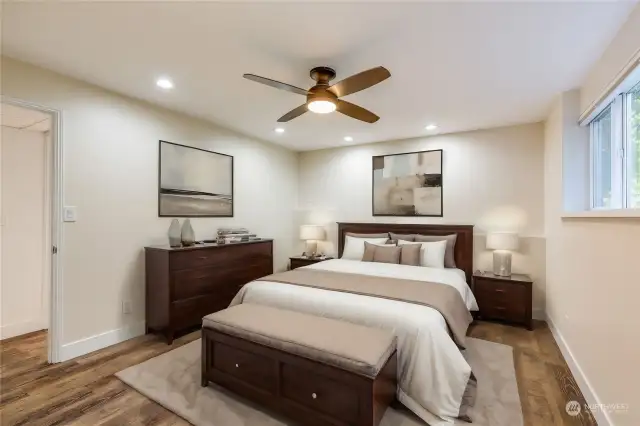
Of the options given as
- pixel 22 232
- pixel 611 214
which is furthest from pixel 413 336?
pixel 22 232

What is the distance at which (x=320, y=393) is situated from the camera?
68.1 inches

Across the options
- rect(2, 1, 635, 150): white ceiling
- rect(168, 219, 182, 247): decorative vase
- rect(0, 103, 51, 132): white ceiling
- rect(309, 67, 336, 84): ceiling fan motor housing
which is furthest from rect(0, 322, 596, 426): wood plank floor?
rect(309, 67, 336, 84): ceiling fan motor housing

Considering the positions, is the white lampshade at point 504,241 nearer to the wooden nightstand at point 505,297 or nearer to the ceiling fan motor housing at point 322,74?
the wooden nightstand at point 505,297

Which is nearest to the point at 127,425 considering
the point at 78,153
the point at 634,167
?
the point at 78,153

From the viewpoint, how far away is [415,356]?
1.94 m

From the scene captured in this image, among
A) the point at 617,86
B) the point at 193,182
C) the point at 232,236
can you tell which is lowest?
the point at 232,236

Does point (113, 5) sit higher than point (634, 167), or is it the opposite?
point (113, 5)

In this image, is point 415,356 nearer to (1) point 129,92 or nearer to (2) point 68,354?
(2) point 68,354

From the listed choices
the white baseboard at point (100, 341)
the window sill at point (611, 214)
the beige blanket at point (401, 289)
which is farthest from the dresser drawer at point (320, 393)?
the white baseboard at point (100, 341)

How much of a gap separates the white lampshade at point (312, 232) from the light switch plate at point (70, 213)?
3.07m

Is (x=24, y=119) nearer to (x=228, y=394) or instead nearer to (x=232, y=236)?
(x=232, y=236)

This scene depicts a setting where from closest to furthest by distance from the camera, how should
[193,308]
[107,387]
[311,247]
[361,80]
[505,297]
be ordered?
[361,80]
[107,387]
[193,308]
[505,297]
[311,247]

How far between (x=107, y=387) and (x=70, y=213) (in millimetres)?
1519

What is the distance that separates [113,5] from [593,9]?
9.17 feet
